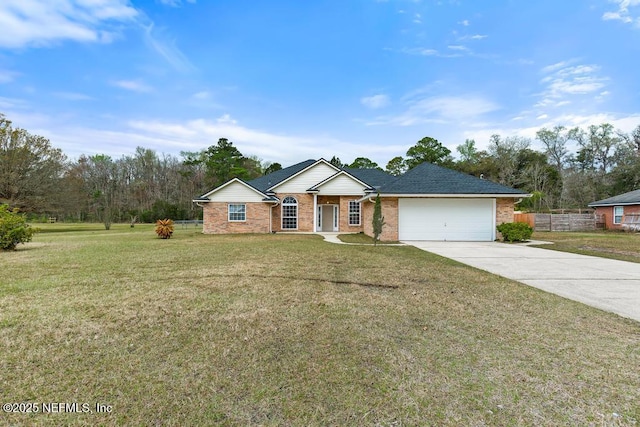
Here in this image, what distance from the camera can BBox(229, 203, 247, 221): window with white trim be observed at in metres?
21.2

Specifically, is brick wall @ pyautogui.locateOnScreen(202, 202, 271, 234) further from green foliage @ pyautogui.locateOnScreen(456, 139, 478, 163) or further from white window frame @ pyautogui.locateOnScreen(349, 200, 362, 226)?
green foliage @ pyautogui.locateOnScreen(456, 139, 478, 163)

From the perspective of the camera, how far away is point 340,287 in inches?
236

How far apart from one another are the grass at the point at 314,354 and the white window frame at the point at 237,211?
1508 cm

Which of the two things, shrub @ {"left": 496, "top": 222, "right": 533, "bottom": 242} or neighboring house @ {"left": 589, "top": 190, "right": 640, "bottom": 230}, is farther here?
neighboring house @ {"left": 589, "top": 190, "right": 640, "bottom": 230}

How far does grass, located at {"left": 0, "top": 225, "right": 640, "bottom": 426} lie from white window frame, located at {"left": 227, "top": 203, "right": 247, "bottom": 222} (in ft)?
49.5

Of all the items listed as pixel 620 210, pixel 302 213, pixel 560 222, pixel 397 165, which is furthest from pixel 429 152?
pixel 302 213

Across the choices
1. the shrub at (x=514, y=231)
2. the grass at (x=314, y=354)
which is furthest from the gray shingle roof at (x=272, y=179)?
the grass at (x=314, y=354)

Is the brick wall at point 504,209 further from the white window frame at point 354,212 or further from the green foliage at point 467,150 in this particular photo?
the green foliage at point 467,150

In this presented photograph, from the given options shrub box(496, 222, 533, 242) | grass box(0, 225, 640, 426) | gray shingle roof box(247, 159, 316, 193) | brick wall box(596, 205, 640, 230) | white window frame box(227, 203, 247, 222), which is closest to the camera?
grass box(0, 225, 640, 426)

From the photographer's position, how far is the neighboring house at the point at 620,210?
2295 centimetres

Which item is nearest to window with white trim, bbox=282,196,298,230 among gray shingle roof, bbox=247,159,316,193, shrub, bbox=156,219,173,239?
gray shingle roof, bbox=247,159,316,193

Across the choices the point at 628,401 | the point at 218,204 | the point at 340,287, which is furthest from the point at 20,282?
the point at 218,204

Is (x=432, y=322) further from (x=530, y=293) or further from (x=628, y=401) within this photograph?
(x=530, y=293)

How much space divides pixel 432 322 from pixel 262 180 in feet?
75.1
